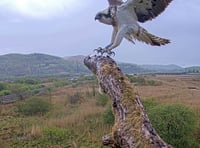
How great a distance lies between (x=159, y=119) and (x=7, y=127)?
533 inches

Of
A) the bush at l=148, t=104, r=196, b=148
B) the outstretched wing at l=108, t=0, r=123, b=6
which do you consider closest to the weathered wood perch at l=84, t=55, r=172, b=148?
the outstretched wing at l=108, t=0, r=123, b=6

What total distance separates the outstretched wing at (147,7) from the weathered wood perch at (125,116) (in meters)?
1.12

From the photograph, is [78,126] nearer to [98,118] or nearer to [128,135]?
[98,118]

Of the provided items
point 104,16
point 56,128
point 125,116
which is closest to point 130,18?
point 104,16

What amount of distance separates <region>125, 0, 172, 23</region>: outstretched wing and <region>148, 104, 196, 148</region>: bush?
9748 millimetres

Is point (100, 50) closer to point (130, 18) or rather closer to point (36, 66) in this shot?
point (130, 18)

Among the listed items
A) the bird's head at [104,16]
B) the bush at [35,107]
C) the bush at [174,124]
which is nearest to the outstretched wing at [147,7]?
the bird's head at [104,16]

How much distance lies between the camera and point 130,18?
246 inches

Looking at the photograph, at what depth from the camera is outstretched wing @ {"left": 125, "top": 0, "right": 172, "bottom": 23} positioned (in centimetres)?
592

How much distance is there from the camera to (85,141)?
19.8 metres

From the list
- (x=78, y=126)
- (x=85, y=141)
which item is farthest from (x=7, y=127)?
(x=85, y=141)

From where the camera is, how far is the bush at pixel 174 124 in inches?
617

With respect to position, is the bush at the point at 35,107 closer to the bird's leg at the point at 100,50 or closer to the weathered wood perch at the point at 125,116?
the bird's leg at the point at 100,50

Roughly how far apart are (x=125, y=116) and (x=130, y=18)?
7.87ft
